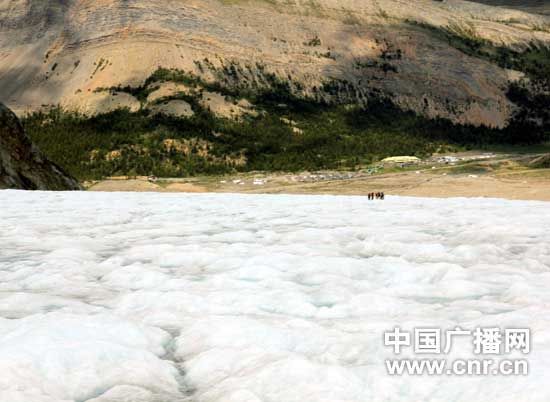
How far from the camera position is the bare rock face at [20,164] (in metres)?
31.9

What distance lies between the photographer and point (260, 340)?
16.7ft

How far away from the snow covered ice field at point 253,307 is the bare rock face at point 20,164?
2072cm

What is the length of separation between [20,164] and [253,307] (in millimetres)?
30680

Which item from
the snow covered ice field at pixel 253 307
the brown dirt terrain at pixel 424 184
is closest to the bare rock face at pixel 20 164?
the snow covered ice field at pixel 253 307

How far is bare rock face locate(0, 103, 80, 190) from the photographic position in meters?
31.9

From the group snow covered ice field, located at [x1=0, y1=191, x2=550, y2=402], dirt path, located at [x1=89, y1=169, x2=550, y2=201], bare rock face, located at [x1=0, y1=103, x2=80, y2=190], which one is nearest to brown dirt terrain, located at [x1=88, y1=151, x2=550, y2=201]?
dirt path, located at [x1=89, y1=169, x2=550, y2=201]

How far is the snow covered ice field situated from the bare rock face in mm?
20725

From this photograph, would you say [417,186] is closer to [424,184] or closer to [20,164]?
[424,184]

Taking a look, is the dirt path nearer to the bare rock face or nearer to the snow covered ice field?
the bare rock face

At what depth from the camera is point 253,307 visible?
6.29 m

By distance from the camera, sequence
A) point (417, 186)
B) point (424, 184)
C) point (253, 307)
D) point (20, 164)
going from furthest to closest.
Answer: point (424, 184), point (417, 186), point (20, 164), point (253, 307)

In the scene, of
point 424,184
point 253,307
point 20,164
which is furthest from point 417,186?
point 253,307

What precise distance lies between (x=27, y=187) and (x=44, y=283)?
2790cm

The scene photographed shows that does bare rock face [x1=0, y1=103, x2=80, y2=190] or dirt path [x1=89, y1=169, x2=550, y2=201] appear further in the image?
dirt path [x1=89, y1=169, x2=550, y2=201]
